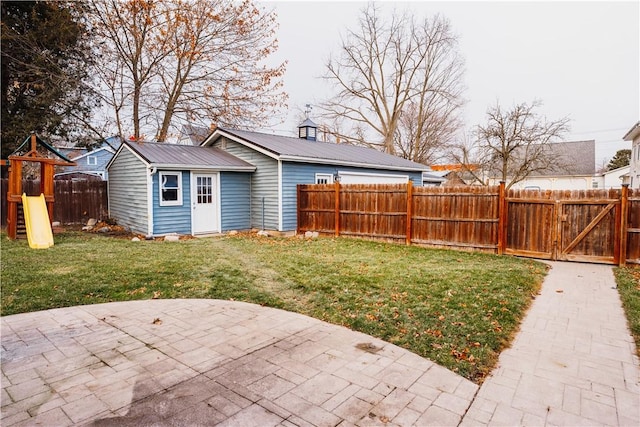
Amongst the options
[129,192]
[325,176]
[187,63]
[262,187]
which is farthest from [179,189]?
[187,63]

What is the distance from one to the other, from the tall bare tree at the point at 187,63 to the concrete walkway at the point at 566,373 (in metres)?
17.7

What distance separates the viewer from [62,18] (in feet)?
48.4

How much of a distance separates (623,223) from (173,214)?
1162 centimetres

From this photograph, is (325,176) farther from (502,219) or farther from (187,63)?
(187,63)

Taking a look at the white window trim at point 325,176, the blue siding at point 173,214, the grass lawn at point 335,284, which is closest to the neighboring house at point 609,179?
the white window trim at point 325,176

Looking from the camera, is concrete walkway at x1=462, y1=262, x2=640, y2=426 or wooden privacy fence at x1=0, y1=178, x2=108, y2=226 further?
wooden privacy fence at x1=0, y1=178, x2=108, y2=226

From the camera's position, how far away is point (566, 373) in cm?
338

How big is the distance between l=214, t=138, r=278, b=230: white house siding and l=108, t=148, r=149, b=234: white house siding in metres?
3.49

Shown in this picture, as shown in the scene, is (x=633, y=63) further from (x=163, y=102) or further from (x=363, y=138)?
(x=163, y=102)

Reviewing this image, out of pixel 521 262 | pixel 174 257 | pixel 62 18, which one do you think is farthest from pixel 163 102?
pixel 521 262

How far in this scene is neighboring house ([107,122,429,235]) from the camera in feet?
39.5

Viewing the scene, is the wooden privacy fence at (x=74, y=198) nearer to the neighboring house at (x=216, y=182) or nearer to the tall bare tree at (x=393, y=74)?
the neighboring house at (x=216, y=182)

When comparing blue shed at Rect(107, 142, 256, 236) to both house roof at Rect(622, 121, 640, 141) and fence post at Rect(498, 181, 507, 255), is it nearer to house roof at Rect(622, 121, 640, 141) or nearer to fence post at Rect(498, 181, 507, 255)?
fence post at Rect(498, 181, 507, 255)

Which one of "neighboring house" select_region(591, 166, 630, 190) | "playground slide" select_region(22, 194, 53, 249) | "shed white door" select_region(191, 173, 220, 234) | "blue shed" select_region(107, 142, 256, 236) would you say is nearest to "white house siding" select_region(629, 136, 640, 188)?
"neighboring house" select_region(591, 166, 630, 190)
